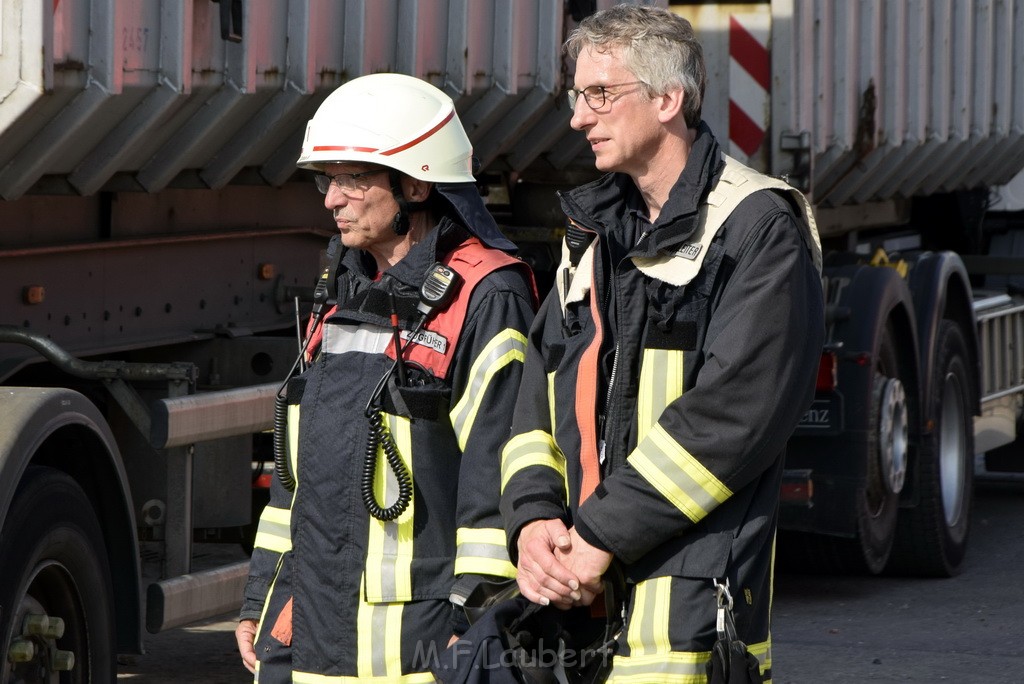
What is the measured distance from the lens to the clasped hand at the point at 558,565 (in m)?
2.66

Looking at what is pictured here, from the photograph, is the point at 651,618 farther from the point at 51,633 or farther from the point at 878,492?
the point at 878,492

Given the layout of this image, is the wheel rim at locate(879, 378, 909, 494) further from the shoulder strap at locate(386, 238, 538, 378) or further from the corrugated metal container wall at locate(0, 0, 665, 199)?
the shoulder strap at locate(386, 238, 538, 378)

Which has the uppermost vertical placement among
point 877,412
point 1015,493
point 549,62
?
point 549,62

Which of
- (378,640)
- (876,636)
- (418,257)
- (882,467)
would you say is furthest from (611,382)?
(882,467)

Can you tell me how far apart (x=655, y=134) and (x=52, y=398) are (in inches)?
65.8

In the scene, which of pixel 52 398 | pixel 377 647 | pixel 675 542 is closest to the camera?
pixel 675 542

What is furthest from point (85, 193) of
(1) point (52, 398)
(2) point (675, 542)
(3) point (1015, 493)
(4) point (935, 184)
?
(3) point (1015, 493)

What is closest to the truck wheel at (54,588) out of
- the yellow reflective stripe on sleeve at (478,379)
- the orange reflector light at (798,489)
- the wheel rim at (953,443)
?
the yellow reflective stripe on sleeve at (478,379)

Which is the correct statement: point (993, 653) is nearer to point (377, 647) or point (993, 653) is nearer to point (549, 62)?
point (549, 62)

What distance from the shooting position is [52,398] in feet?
12.5

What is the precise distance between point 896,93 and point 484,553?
5186mm

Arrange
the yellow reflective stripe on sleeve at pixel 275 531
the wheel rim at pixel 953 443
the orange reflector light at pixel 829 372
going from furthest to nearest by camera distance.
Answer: the wheel rim at pixel 953 443, the orange reflector light at pixel 829 372, the yellow reflective stripe on sleeve at pixel 275 531

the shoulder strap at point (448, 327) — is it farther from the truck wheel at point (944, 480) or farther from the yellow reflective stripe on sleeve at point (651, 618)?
the truck wheel at point (944, 480)

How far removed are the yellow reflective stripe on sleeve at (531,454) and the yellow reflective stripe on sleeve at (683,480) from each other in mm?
215
